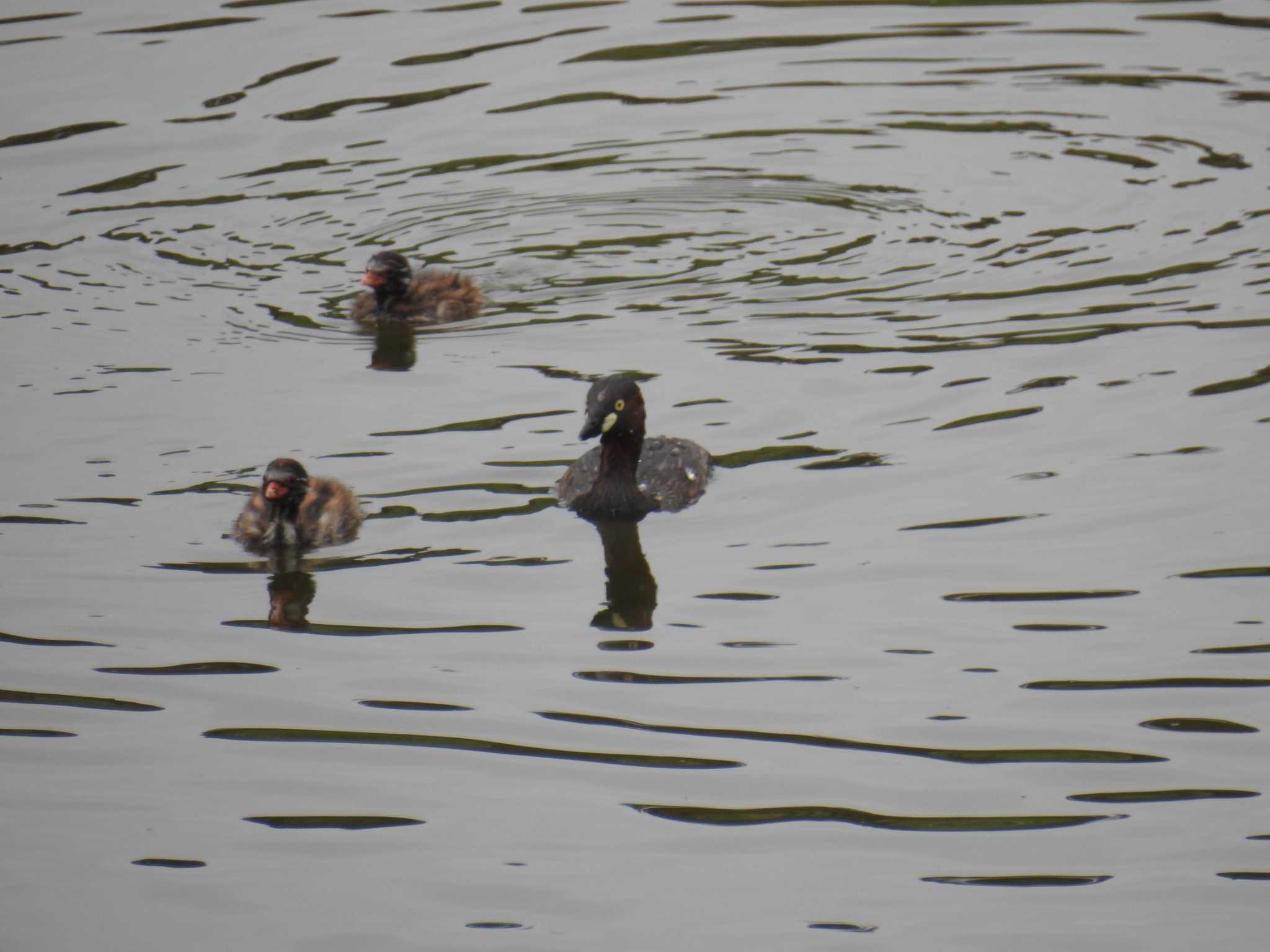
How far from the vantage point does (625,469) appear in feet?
33.7

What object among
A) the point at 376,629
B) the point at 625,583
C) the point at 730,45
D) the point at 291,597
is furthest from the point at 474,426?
the point at 730,45

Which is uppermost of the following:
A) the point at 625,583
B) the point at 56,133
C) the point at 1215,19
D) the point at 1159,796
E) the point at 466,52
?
the point at 1215,19

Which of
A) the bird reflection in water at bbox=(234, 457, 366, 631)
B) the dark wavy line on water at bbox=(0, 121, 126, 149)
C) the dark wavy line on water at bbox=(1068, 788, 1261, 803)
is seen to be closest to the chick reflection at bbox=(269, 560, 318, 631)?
the bird reflection in water at bbox=(234, 457, 366, 631)

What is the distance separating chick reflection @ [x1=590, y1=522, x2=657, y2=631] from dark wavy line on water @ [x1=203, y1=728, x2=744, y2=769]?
1223mm

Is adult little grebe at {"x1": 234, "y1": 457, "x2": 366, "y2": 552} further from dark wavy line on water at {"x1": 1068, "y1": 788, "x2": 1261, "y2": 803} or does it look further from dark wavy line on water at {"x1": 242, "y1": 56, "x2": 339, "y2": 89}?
dark wavy line on water at {"x1": 242, "y1": 56, "x2": 339, "y2": 89}

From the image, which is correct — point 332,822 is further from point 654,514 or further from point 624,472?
point 624,472

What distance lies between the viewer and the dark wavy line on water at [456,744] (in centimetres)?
724

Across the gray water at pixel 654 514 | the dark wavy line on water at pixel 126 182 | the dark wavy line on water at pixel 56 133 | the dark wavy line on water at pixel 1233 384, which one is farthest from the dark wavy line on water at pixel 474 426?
the dark wavy line on water at pixel 56 133

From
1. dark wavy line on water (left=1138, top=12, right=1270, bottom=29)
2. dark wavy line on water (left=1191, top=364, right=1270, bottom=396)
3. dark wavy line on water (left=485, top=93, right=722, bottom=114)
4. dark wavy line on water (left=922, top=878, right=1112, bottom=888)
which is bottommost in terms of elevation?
dark wavy line on water (left=922, top=878, right=1112, bottom=888)

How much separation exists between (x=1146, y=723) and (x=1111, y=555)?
163 cm

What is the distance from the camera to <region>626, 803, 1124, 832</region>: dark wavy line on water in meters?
6.77

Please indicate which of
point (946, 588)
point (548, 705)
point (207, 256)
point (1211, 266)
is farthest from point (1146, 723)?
point (207, 256)

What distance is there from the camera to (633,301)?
1319cm

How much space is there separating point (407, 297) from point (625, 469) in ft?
11.2
